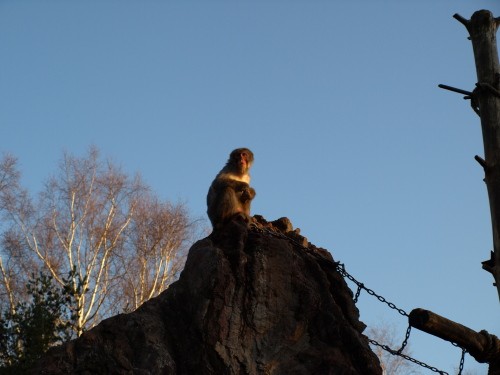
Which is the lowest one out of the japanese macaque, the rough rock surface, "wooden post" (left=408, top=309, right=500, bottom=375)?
"wooden post" (left=408, top=309, right=500, bottom=375)

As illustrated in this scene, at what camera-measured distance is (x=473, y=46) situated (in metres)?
4.71

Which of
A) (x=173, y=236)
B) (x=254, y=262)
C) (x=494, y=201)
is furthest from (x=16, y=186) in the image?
(x=494, y=201)

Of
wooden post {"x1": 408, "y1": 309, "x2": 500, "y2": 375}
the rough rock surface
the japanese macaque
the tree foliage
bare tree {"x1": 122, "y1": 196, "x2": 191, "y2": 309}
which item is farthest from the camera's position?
bare tree {"x1": 122, "y1": 196, "x2": 191, "y2": 309}

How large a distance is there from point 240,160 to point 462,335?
16.6ft

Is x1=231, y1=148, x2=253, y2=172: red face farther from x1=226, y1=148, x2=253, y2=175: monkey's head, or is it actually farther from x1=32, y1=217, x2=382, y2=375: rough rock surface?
x1=32, y1=217, x2=382, y2=375: rough rock surface

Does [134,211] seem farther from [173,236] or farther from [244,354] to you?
[244,354]

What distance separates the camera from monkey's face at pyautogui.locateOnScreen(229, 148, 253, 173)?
10395 mm

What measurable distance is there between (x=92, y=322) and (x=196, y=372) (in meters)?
10.4

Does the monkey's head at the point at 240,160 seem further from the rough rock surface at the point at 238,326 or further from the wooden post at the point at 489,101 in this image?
the wooden post at the point at 489,101

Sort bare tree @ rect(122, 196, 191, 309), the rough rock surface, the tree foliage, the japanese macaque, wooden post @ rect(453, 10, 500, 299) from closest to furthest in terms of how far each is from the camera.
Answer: wooden post @ rect(453, 10, 500, 299) < the rough rock surface < the japanese macaque < the tree foliage < bare tree @ rect(122, 196, 191, 309)

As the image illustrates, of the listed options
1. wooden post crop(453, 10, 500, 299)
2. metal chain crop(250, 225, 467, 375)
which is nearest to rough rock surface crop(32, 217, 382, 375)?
metal chain crop(250, 225, 467, 375)

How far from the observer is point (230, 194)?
31.2 ft

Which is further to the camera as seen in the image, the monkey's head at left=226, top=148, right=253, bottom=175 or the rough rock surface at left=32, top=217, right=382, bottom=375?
the monkey's head at left=226, top=148, right=253, bottom=175

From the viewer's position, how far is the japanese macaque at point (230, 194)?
9391 millimetres
